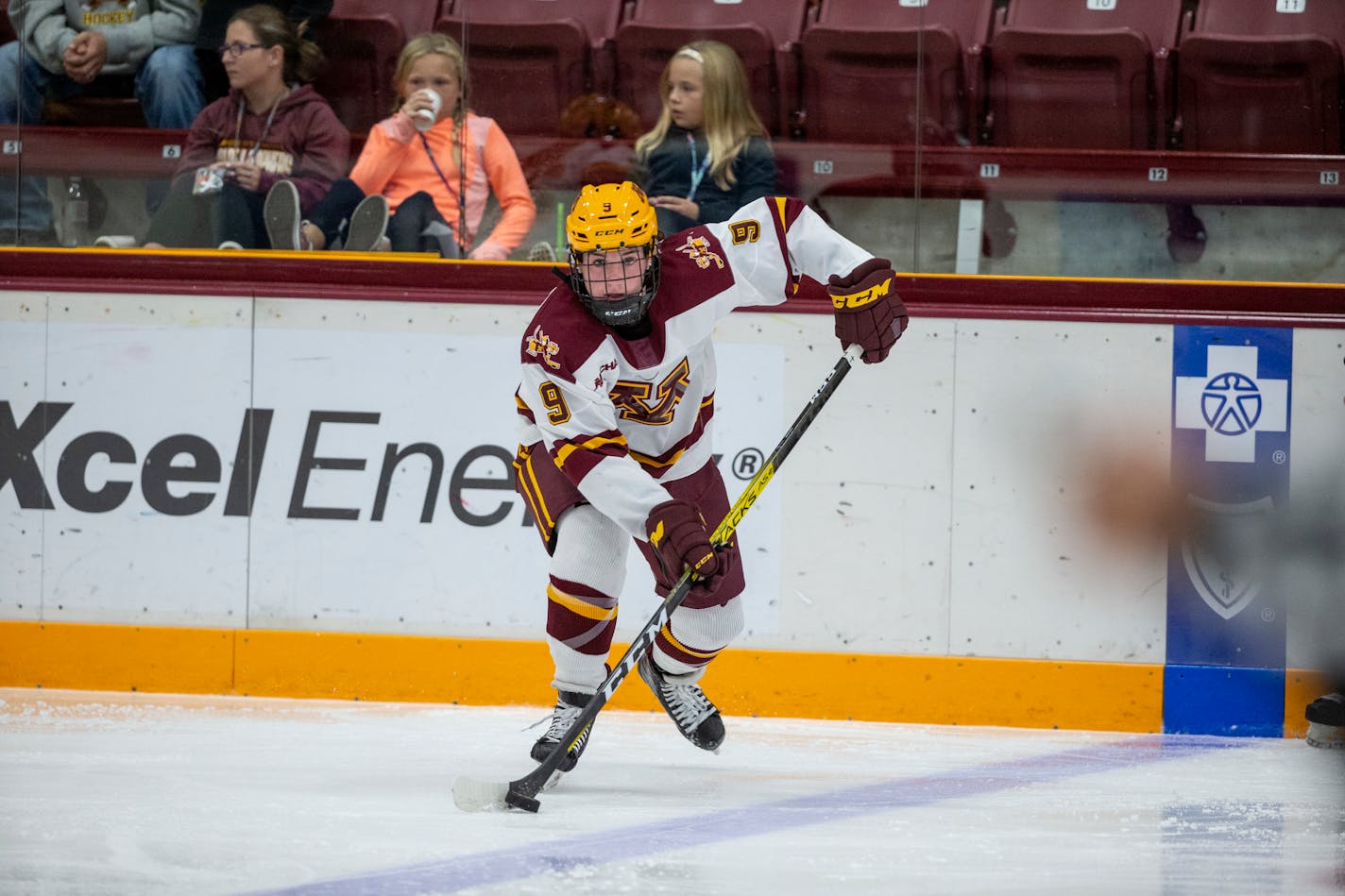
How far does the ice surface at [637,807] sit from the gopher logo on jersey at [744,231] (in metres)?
1.06

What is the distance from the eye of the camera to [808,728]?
352 centimetres

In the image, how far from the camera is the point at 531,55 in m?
3.83

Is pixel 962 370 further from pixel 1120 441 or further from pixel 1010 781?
pixel 1010 781

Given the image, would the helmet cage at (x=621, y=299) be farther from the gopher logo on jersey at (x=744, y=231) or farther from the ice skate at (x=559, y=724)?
the ice skate at (x=559, y=724)

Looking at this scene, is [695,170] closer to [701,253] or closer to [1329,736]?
[701,253]

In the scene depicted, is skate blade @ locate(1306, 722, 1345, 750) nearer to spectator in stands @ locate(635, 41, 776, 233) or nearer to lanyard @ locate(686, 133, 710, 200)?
spectator in stands @ locate(635, 41, 776, 233)

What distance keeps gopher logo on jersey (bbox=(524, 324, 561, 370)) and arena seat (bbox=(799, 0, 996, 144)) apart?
4.37 feet

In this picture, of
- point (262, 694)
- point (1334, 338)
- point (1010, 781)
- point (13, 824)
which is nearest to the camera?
point (13, 824)

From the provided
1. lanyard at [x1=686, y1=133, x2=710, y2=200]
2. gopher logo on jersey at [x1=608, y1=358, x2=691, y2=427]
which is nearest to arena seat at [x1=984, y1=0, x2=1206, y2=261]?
lanyard at [x1=686, y1=133, x2=710, y2=200]

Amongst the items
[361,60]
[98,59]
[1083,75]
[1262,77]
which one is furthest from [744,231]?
[98,59]

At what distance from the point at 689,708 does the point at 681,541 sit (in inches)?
24.5

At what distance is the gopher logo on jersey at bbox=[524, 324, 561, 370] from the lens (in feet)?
8.88

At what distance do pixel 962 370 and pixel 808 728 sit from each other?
36.3 inches

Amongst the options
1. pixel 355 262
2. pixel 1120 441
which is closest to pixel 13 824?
pixel 355 262
